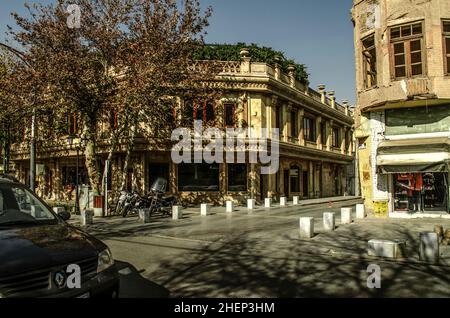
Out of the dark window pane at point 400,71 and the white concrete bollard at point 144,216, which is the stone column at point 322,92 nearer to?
the dark window pane at point 400,71

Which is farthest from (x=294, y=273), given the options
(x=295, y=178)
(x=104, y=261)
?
(x=295, y=178)

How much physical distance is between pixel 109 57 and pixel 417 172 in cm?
1396

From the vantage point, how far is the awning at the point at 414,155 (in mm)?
13664

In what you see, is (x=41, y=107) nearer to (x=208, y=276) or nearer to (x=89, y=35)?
(x=89, y=35)

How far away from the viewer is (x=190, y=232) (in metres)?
13.1

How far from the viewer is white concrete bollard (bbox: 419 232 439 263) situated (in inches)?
309

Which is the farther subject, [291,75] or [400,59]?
[291,75]

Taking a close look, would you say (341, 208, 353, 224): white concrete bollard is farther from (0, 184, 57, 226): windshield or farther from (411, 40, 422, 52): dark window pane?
(0, 184, 57, 226): windshield

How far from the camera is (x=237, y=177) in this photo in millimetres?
27109

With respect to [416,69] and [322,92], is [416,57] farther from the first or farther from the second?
[322,92]

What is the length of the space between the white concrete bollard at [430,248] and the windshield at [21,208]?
275 inches

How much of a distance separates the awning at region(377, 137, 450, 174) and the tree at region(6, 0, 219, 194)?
9.47 metres

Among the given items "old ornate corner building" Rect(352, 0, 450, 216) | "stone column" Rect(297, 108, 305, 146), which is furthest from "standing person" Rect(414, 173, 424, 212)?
"stone column" Rect(297, 108, 305, 146)
